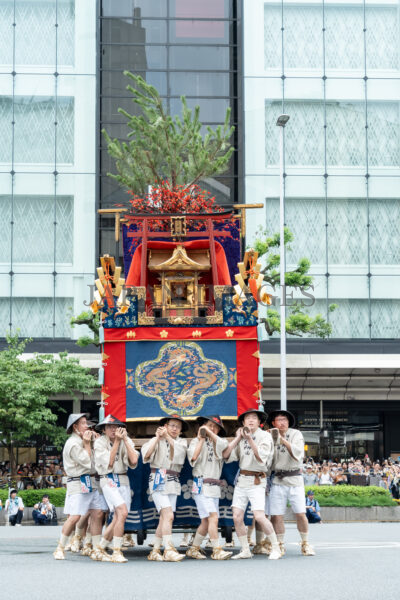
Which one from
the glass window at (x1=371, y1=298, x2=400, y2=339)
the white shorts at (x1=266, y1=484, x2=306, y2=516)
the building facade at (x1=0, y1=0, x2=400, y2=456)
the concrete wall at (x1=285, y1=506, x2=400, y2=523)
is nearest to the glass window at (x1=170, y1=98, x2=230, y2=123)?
the building facade at (x1=0, y1=0, x2=400, y2=456)

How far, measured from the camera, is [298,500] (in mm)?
14625

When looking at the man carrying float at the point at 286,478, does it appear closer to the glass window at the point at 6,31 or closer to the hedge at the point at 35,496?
the hedge at the point at 35,496

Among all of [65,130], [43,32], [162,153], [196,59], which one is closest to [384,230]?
[196,59]

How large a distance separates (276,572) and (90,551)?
404 centimetres

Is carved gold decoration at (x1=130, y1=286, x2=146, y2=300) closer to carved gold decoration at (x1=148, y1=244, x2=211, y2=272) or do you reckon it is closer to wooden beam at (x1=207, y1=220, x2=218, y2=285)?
carved gold decoration at (x1=148, y1=244, x2=211, y2=272)

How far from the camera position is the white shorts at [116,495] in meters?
14.1

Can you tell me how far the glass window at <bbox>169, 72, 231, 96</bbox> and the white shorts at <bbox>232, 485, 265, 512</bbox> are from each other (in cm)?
3354

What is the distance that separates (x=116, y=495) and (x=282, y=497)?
7.90 feet

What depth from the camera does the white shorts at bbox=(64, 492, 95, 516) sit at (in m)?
14.6

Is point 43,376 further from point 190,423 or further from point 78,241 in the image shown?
point 190,423

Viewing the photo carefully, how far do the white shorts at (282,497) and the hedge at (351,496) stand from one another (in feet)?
48.8

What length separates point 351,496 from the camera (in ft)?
97.1

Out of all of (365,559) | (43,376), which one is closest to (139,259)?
(365,559)

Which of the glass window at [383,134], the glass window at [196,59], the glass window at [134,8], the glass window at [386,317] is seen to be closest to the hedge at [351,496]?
the glass window at [386,317]
